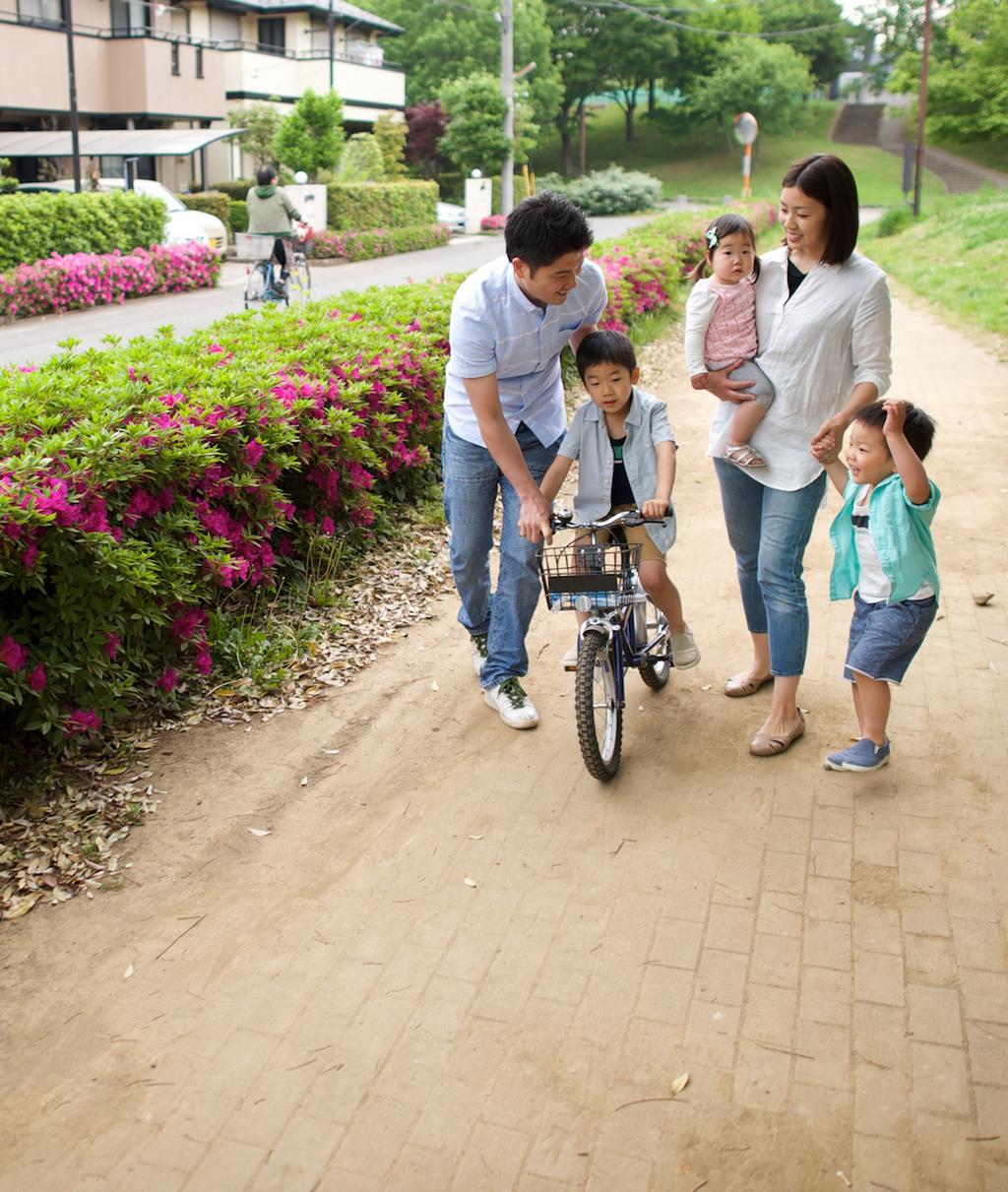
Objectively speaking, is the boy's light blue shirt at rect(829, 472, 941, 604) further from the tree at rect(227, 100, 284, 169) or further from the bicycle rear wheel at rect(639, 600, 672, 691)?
the tree at rect(227, 100, 284, 169)

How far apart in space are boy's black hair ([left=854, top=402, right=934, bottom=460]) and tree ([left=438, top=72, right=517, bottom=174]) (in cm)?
4005

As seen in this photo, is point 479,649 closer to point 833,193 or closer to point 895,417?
point 895,417

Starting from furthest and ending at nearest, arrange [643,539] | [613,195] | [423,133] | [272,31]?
[423,133] < [272,31] < [613,195] < [643,539]

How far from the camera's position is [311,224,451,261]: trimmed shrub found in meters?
27.4

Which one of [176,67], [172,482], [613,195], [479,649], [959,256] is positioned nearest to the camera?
[172,482]

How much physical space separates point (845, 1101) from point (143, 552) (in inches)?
116

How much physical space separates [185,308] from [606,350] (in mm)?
15571

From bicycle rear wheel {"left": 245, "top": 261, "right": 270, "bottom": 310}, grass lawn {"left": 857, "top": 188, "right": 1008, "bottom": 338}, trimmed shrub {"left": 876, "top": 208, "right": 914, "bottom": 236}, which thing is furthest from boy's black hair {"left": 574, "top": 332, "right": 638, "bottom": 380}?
trimmed shrub {"left": 876, "top": 208, "right": 914, "bottom": 236}

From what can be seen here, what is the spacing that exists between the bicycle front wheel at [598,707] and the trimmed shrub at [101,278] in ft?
50.0

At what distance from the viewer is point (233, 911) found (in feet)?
11.7

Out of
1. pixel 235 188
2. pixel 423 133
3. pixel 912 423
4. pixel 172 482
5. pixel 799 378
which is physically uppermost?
pixel 423 133

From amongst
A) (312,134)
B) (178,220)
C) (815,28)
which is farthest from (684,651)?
(815,28)

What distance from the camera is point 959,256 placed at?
23672mm

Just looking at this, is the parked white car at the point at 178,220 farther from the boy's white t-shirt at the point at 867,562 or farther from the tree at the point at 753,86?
the tree at the point at 753,86
